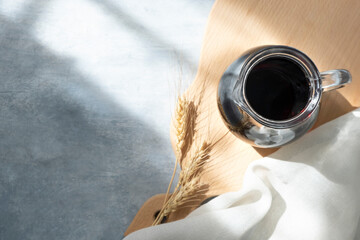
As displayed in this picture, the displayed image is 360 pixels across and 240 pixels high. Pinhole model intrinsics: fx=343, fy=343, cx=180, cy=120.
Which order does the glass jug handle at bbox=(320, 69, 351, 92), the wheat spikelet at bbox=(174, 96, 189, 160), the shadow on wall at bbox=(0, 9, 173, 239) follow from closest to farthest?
the glass jug handle at bbox=(320, 69, 351, 92) → the wheat spikelet at bbox=(174, 96, 189, 160) → the shadow on wall at bbox=(0, 9, 173, 239)

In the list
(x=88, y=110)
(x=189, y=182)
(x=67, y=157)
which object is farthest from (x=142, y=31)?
(x=189, y=182)

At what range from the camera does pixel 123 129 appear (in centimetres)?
96

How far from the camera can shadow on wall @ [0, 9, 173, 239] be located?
95cm

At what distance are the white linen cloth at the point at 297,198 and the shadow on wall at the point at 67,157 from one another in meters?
0.41

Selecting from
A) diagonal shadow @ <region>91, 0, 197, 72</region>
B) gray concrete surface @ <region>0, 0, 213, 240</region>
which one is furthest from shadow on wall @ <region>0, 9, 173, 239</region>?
diagonal shadow @ <region>91, 0, 197, 72</region>

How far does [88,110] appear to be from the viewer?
98cm

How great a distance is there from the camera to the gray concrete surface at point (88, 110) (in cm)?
95

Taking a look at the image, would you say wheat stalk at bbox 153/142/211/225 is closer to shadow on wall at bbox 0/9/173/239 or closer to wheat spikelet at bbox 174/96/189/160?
wheat spikelet at bbox 174/96/189/160

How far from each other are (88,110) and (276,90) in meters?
0.64

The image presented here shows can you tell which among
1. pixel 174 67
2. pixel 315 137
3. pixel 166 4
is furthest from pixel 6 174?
pixel 315 137

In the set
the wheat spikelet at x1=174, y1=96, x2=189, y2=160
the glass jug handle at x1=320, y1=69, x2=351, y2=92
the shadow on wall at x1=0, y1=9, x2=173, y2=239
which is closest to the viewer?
the glass jug handle at x1=320, y1=69, x2=351, y2=92

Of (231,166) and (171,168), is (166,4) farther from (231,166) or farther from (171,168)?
(231,166)

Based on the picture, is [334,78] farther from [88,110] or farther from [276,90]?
[88,110]

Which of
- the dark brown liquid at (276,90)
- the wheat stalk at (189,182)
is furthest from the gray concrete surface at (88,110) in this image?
the dark brown liquid at (276,90)
